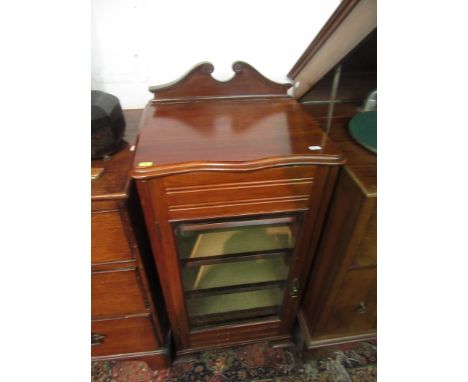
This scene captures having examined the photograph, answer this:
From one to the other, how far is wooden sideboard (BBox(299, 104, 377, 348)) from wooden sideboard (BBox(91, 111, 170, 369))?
507 millimetres

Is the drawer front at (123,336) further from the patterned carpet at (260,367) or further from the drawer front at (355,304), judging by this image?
the drawer front at (355,304)

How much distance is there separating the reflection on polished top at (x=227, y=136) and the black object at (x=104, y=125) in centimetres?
6

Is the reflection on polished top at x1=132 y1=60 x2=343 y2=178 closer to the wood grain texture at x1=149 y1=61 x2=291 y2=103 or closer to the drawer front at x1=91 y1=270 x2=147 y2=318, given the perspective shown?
the wood grain texture at x1=149 y1=61 x2=291 y2=103

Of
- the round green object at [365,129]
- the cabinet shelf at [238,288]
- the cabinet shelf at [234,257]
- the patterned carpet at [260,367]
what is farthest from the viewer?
the patterned carpet at [260,367]

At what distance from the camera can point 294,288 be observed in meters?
0.87

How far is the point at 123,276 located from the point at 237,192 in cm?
39

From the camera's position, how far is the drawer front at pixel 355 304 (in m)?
0.77

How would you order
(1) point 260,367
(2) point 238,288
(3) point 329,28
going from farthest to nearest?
1. (1) point 260,367
2. (2) point 238,288
3. (3) point 329,28

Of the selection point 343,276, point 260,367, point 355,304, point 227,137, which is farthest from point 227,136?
point 260,367

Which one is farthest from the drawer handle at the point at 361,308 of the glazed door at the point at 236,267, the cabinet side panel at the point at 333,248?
the glazed door at the point at 236,267

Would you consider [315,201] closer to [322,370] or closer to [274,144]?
[274,144]

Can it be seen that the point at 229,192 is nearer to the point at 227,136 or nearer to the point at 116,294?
the point at 227,136
